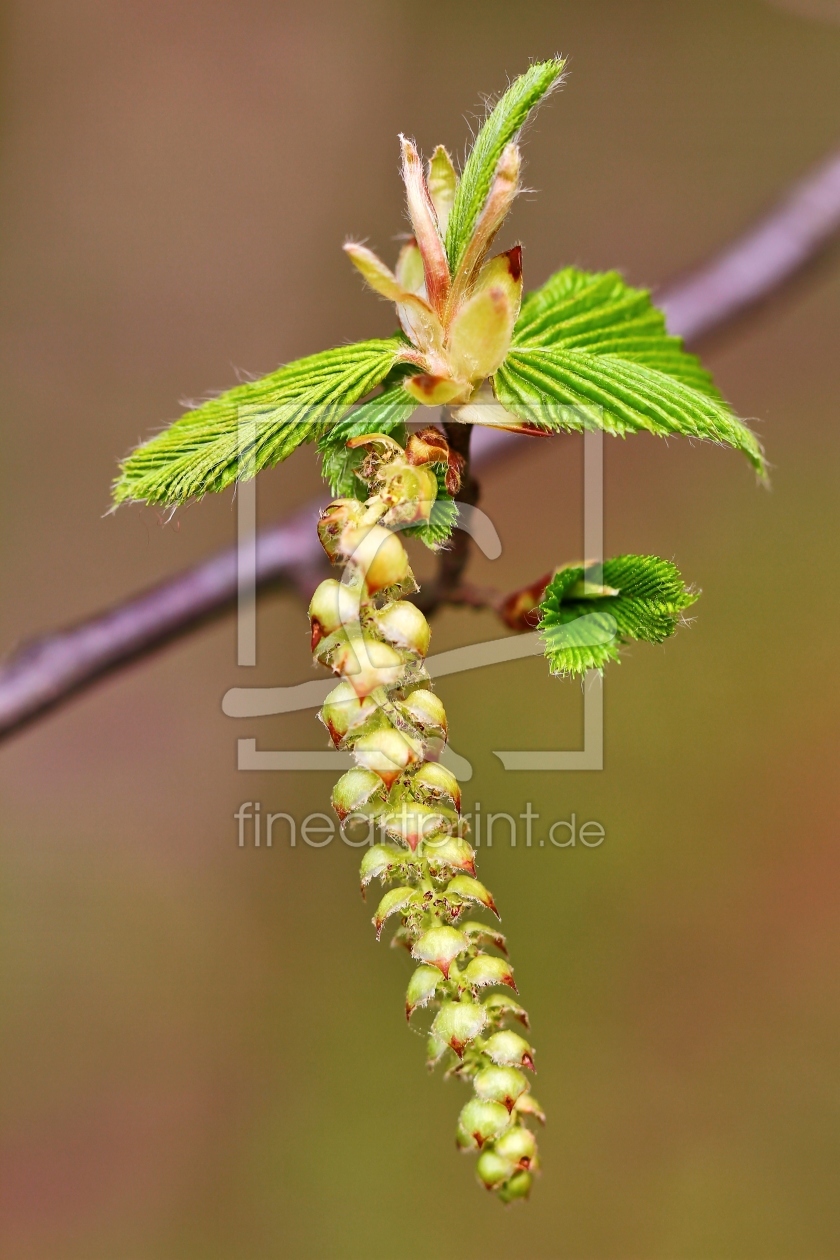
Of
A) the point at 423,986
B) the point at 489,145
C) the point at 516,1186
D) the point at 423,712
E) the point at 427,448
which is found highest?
the point at 489,145

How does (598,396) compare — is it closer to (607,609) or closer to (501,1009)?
(607,609)

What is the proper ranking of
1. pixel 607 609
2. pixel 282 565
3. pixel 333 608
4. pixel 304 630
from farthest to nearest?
1. pixel 304 630
2. pixel 282 565
3. pixel 607 609
4. pixel 333 608

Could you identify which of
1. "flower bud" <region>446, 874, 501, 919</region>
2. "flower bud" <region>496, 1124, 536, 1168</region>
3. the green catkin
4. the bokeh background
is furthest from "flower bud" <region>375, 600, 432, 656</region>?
the bokeh background

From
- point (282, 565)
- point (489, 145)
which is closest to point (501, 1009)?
point (489, 145)

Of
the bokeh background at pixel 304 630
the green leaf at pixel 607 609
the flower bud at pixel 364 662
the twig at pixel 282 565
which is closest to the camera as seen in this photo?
the flower bud at pixel 364 662

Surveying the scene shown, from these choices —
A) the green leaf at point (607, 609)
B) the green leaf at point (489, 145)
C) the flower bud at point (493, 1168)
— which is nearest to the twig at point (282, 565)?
the green leaf at point (607, 609)

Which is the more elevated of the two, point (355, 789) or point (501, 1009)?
point (355, 789)

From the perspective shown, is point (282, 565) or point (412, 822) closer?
point (412, 822)

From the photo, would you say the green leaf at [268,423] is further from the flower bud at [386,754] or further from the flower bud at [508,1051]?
the flower bud at [508,1051]

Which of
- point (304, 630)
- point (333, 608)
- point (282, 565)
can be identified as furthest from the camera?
point (304, 630)
